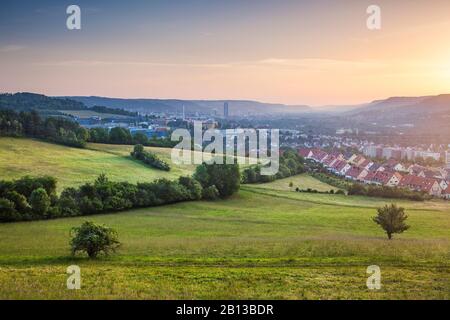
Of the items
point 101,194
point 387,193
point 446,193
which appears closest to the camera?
point 101,194

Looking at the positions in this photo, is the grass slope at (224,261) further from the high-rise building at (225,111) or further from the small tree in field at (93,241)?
the high-rise building at (225,111)

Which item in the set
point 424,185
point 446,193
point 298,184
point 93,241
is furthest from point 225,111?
point 93,241

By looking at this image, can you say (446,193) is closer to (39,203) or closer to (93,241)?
(39,203)

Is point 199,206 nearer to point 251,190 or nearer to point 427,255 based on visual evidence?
point 251,190

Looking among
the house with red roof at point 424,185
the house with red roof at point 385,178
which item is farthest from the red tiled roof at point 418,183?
the house with red roof at point 385,178

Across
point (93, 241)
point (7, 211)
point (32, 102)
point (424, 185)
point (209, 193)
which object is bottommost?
point (424, 185)

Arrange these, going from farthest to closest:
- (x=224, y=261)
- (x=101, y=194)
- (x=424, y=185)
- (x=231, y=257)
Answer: (x=424, y=185)
(x=101, y=194)
(x=231, y=257)
(x=224, y=261)

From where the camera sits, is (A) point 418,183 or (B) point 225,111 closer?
(A) point 418,183

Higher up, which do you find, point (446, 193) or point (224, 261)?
point (224, 261)
